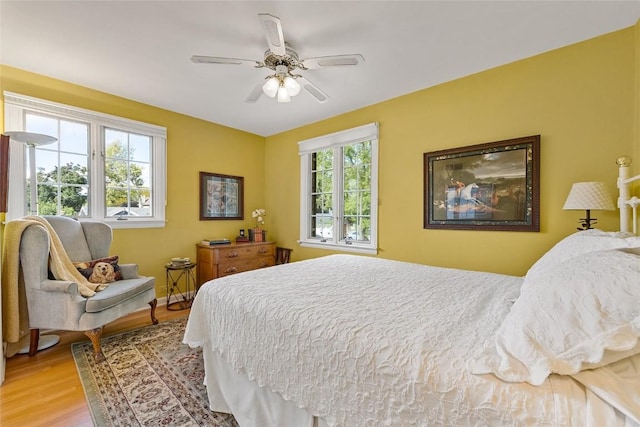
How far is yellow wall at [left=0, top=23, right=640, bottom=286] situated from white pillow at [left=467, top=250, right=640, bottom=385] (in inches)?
68.7

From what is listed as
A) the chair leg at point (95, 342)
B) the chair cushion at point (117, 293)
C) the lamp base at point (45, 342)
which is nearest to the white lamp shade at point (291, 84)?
the chair cushion at point (117, 293)

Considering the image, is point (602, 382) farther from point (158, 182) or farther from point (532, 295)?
point (158, 182)

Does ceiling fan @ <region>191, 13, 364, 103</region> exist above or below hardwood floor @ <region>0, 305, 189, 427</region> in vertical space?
above

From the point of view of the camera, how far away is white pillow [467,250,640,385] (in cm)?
70

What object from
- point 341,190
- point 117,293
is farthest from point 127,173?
point 341,190

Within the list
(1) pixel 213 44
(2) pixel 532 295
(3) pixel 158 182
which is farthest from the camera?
(3) pixel 158 182

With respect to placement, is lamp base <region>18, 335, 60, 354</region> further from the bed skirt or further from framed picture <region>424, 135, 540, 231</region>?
framed picture <region>424, 135, 540, 231</region>

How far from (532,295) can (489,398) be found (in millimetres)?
374

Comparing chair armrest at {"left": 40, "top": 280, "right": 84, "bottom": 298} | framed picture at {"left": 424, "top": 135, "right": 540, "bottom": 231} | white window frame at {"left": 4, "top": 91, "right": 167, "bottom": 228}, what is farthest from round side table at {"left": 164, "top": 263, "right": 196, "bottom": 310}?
framed picture at {"left": 424, "top": 135, "right": 540, "bottom": 231}

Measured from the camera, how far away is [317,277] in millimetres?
1925

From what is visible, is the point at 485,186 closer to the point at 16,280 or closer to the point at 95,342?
the point at 95,342

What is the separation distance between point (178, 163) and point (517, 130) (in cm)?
391

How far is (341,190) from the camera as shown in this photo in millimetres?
3816

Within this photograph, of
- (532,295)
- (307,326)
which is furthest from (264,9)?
(532,295)
